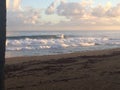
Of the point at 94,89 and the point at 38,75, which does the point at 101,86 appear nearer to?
the point at 94,89

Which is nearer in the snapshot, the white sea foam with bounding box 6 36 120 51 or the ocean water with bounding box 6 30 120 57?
the ocean water with bounding box 6 30 120 57

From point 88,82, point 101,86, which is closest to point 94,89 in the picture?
point 101,86

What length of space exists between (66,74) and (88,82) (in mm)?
2659

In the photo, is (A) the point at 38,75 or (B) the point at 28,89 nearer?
(B) the point at 28,89

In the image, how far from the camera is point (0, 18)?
6578 mm

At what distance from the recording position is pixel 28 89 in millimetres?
12391

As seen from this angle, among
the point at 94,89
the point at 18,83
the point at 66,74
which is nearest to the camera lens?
the point at 94,89

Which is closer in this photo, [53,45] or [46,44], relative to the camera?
[53,45]

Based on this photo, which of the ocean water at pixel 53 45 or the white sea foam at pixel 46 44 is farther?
the white sea foam at pixel 46 44

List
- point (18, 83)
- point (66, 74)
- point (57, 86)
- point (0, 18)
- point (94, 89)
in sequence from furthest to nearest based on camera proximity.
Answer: point (66, 74)
point (18, 83)
point (57, 86)
point (94, 89)
point (0, 18)

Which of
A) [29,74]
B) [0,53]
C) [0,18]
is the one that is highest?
[0,18]

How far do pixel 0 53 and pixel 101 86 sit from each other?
6.09 m

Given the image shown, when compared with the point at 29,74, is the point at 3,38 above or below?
above

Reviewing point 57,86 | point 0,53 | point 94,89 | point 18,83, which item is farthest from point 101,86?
point 0,53
